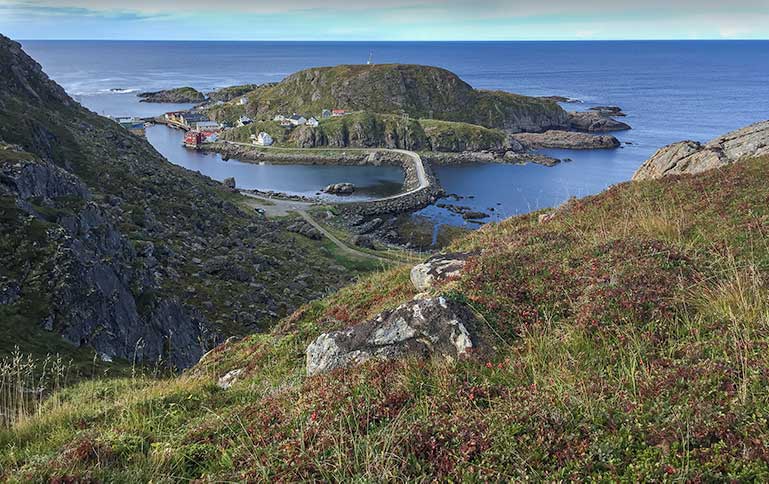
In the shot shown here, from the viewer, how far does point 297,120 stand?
143375mm

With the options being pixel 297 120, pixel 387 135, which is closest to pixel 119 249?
pixel 387 135

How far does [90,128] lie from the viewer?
192ft

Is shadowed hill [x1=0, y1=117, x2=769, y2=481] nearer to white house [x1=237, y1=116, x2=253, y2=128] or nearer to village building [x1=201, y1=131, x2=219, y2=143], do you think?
village building [x1=201, y1=131, x2=219, y2=143]

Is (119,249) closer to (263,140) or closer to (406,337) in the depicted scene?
(406,337)

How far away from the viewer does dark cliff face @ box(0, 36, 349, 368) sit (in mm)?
21438

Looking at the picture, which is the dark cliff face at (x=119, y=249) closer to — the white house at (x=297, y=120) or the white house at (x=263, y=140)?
the white house at (x=263, y=140)

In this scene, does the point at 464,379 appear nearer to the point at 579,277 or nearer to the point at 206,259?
the point at 579,277

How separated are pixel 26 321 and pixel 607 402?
21036 millimetres

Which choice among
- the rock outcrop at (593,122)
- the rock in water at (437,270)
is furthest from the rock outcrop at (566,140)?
the rock in water at (437,270)

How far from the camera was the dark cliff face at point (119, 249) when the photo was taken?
70.3 ft

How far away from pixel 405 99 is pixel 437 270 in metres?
157

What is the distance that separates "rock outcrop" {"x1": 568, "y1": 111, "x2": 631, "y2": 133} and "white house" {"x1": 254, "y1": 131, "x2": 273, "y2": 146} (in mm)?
90516

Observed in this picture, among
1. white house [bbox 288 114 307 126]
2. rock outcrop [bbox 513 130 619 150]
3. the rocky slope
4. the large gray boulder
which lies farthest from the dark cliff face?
the rocky slope

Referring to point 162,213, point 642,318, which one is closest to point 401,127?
point 162,213
